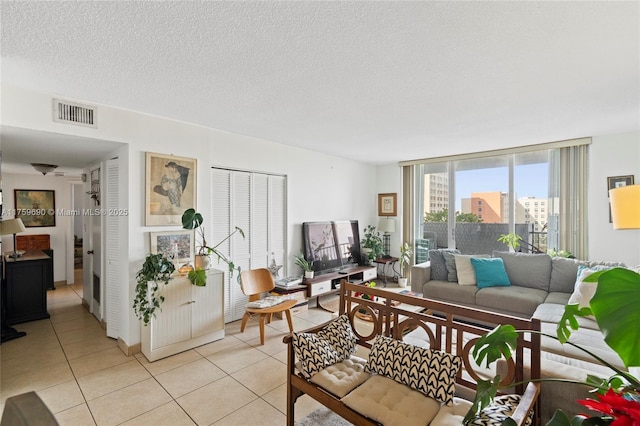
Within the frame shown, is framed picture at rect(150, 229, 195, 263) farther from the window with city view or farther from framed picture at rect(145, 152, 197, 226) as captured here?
the window with city view

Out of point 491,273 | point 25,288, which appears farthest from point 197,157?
point 491,273

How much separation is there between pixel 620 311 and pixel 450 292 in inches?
138

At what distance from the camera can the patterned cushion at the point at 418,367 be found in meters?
1.60

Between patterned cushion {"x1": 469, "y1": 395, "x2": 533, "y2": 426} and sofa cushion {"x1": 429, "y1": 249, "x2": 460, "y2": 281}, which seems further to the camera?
sofa cushion {"x1": 429, "y1": 249, "x2": 460, "y2": 281}

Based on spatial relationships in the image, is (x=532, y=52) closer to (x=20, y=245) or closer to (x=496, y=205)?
(x=496, y=205)

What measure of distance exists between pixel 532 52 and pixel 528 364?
192 cm

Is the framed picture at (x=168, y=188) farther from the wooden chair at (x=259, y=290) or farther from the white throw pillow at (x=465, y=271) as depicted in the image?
the white throw pillow at (x=465, y=271)

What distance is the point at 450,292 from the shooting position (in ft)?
13.1

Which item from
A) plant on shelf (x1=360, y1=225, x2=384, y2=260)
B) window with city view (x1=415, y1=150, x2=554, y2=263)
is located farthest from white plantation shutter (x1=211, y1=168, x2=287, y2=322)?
window with city view (x1=415, y1=150, x2=554, y2=263)

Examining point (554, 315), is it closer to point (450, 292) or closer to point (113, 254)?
point (450, 292)

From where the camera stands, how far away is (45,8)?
1.50 m

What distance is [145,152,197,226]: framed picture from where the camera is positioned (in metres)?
3.14

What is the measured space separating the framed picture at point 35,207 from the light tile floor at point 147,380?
2.73 m

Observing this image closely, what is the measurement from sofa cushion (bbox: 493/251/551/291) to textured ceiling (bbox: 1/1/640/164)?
1.75m
